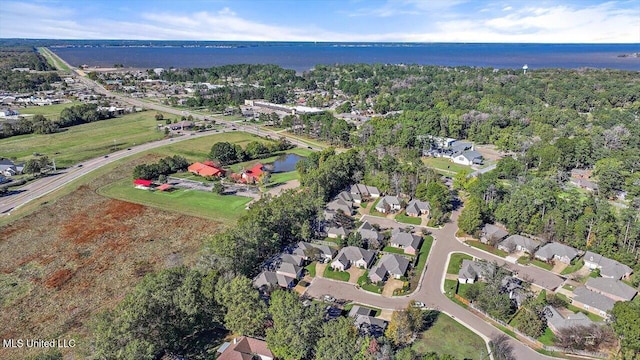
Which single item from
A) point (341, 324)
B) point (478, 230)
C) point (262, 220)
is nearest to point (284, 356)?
point (341, 324)

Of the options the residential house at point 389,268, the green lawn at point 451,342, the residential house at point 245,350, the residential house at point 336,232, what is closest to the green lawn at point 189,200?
the residential house at point 336,232

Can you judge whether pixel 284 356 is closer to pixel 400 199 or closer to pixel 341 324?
pixel 341 324

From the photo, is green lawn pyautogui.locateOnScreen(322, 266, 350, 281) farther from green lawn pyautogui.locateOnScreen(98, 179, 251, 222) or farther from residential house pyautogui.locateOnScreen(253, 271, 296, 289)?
green lawn pyautogui.locateOnScreen(98, 179, 251, 222)

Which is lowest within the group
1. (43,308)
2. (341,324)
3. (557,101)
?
(43,308)

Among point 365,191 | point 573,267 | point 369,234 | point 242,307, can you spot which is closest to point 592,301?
point 573,267

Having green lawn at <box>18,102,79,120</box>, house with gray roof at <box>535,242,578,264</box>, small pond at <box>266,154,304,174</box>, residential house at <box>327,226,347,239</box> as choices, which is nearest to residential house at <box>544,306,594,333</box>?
house with gray roof at <box>535,242,578,264</box>

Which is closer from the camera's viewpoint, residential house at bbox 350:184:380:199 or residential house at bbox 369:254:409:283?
residential house at bbox 369:254:409:283
